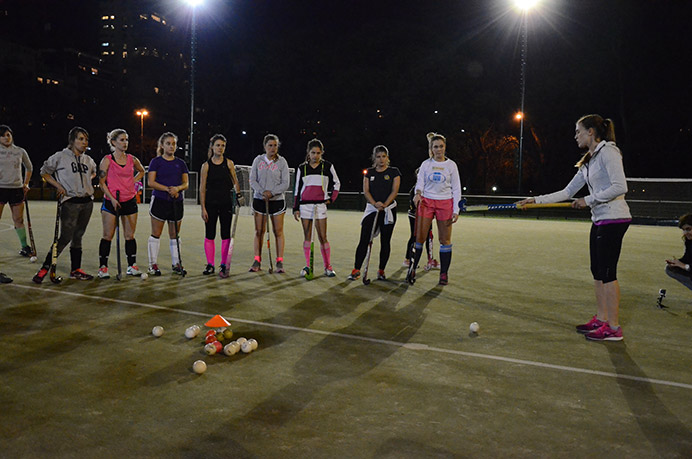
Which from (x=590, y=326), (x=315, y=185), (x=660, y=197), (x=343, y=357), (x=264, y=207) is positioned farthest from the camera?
(x=660, y=197)

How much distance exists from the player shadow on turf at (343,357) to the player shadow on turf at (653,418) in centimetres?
178

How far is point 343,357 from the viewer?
4512mm

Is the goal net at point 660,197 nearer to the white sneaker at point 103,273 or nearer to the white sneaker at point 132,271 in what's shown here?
the white sneaker at point 132,271

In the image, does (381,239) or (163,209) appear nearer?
(163,209)

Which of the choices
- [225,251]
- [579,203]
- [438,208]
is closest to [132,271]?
[225,251]

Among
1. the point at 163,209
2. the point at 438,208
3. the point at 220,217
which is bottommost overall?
the point at 220,217

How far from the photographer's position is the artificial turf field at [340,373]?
120 inches

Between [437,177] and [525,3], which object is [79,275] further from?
[525,3]

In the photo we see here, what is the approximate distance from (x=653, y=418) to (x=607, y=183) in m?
2.40

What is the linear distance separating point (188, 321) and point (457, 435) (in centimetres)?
334

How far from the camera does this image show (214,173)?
8266 mm

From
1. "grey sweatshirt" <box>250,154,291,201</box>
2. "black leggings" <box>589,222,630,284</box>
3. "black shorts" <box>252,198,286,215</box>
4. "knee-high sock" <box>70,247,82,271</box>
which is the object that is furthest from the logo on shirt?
"knee-high sock" <box>70,247,82,271</box>

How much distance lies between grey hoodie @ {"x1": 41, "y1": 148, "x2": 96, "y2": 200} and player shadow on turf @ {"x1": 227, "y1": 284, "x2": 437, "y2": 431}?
4.43 m

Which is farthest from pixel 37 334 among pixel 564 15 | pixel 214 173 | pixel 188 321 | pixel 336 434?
pixel 564 15
